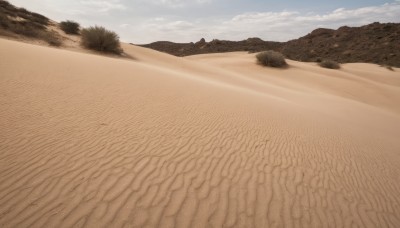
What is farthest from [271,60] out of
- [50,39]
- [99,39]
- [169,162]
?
[169,162]

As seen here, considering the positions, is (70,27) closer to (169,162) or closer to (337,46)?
(169,162)

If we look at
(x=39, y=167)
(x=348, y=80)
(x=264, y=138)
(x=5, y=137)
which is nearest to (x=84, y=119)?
(x=5, y=137)

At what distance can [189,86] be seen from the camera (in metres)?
7.95

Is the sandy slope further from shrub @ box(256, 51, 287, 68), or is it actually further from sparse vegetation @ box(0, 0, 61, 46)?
shrub @ box(256, 51, 287, 68)

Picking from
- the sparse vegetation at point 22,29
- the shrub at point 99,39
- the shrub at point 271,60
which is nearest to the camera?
the sparse vegetation at point 22,29

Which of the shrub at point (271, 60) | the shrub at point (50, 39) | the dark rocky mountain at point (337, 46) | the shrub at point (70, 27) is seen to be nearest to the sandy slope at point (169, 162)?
the shrub at point (50, 39)

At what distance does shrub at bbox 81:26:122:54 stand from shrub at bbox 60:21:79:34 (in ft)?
13.6

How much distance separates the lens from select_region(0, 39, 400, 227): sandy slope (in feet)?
7.80

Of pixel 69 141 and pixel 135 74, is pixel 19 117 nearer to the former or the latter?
pixel 69 141

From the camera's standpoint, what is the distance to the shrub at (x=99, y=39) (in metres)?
14.1

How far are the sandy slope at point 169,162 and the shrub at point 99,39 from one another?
27.4 ft

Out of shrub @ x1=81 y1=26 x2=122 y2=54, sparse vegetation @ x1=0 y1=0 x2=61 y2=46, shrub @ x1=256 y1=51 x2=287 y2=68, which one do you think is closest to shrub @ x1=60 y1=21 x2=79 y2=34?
sparse vegetation @ x1=0 y1=0 x2=61 y2=46

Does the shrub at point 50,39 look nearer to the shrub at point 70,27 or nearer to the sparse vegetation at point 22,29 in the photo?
the sparse vegetation at point 22,29

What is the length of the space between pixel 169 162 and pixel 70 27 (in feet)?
61.3
